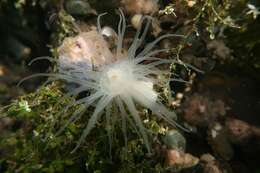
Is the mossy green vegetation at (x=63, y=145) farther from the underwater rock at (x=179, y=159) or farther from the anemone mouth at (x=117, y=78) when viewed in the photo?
the anemone mouth at (x=117, y=78)

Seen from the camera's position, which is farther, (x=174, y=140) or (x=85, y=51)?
(x=85, y=51)

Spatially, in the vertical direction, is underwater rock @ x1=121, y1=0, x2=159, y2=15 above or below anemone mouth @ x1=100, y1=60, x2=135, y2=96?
above

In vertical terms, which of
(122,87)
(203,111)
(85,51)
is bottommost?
(203,111)

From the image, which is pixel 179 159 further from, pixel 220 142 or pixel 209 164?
pixel 220 142

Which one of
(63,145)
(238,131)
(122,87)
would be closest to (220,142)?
(238,131)

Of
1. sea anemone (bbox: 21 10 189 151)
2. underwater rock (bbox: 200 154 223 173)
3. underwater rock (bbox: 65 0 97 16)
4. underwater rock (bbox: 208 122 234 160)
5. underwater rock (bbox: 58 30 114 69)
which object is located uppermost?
underwater rock (bbox: 65 0 97 16)

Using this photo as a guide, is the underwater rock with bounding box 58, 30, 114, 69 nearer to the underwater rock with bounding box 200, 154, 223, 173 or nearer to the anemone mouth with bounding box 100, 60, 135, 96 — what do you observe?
the anemone mouth with bounding box 100, 60, 135, 96

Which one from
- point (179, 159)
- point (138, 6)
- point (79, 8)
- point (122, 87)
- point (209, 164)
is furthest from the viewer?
point (79, 8)

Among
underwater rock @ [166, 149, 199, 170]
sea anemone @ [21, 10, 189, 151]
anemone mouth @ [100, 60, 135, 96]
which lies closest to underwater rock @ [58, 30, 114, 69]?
sea anemone @ [21, 10, 189, 151]

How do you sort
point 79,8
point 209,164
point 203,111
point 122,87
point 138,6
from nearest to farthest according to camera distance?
point 122,87 < point 209,164 < point 203,111 < point 138,6 < point 79,8

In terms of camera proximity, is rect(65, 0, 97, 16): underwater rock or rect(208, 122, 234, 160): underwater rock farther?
rect(65, 0, 97, 16): underwater rock

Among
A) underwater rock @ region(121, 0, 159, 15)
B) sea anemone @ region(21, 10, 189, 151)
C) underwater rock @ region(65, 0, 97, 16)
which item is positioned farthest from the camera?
underwater rock @ region(65, 0, 97, 16)

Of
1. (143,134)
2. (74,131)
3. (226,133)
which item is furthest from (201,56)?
(74,131)

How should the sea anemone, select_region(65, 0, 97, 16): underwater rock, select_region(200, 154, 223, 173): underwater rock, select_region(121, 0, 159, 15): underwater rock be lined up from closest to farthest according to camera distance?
the sea anemone < select_region(200, 154, 223, 173): underwater rock < select_region(121, 0, 159, 15): underwater rock < select_region(65, 0, 97, 16): underwater rock
